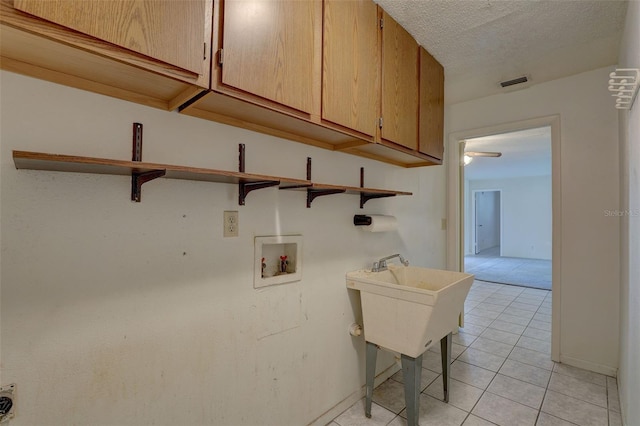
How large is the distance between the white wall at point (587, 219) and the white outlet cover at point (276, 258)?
2343 mm

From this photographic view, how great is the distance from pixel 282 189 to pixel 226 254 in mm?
436

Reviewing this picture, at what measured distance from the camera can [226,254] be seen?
131 centimetres

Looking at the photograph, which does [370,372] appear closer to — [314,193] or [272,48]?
[314,193]

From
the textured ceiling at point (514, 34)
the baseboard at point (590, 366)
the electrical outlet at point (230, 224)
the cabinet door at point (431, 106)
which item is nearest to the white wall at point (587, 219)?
the baseboard at point (590, 366)

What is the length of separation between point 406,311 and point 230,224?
3.38ft

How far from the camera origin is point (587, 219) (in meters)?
2.41

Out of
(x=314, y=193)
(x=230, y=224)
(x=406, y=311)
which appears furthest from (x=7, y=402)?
(x=406, y=311)

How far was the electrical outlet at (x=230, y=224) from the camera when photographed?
1.32m

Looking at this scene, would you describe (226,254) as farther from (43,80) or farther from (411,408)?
(411,408)

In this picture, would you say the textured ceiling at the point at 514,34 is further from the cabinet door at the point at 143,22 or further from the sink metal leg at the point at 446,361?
the sink metal leg at the point at 446,361

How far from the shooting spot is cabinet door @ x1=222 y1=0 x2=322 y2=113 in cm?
102

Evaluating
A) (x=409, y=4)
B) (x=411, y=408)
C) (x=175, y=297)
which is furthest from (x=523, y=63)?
(x=175, y=297)

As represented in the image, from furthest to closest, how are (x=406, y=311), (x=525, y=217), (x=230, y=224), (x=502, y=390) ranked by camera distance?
(x=525, y=217) → (x=502, y=390) → (x=406, y=311) → (x=230, y=224)

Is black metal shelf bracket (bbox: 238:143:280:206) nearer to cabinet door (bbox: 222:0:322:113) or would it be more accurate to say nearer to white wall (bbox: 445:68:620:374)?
cabinet door (bbox: 222:0:322:113)
